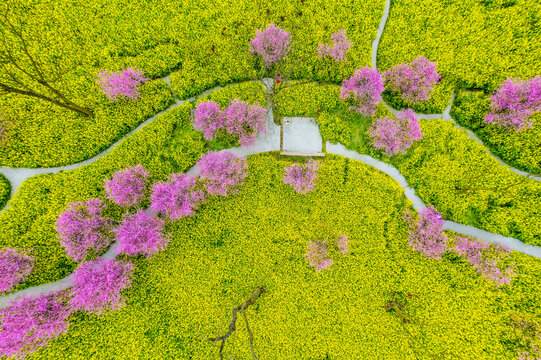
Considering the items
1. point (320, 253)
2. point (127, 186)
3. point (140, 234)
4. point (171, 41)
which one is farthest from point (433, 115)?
point (127, 186)

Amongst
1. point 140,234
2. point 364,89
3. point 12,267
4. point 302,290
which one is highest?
point 364,89

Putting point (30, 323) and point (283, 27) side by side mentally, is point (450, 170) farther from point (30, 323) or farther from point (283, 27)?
point (30, 323)

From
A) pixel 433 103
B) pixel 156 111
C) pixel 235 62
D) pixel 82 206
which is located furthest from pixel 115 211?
pixel 433 103

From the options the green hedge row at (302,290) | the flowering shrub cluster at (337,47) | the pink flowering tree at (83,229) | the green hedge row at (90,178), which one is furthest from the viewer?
the flowering shrub cluster at (337,47)

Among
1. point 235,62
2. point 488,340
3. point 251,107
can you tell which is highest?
point 235,62

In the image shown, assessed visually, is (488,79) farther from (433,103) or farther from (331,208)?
(331,208)

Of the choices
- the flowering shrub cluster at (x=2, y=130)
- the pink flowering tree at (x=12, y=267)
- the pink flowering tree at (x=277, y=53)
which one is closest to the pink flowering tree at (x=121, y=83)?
the flowering shrub cluster at (x=2, y=130)

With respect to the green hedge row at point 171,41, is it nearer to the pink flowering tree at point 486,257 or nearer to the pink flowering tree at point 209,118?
the pink flowering tree at point 209,118
